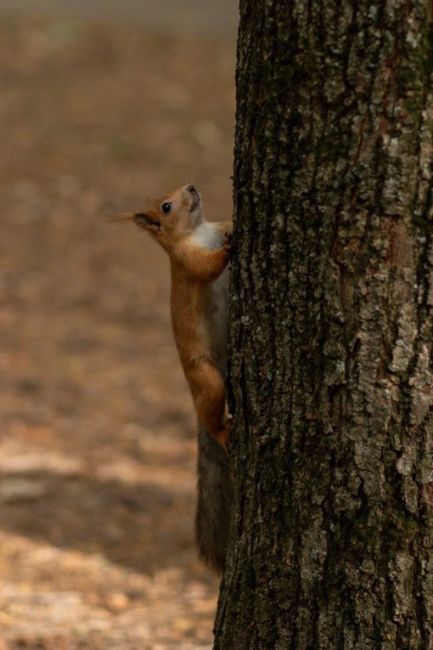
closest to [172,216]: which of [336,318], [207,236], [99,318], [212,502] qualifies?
[207,236]

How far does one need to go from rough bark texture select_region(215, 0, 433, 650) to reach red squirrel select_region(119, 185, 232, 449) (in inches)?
24.2

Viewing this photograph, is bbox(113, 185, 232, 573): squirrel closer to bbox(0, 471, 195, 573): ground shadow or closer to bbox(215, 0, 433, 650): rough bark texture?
bbox(215, 0, 433, 650): rough bark texture

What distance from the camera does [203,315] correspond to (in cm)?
392

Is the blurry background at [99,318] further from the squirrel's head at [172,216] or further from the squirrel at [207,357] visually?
the squirrel's head at [172,216]

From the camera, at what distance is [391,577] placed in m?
2.91

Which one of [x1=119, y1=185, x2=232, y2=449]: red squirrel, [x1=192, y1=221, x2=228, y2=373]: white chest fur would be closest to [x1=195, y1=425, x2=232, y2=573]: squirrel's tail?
[x1=119, y1=185, x2=232, y2=449]: red squirrel

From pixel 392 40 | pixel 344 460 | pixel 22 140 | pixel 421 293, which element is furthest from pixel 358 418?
pixel 22 140

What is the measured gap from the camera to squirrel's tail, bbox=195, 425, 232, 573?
3811 mm

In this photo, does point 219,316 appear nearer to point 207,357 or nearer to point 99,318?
point 207,357

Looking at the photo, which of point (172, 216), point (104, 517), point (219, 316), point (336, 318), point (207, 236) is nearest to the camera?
point (336, 318)

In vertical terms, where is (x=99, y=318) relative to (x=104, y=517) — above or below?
above

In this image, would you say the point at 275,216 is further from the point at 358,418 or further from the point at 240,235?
the point at 358,418

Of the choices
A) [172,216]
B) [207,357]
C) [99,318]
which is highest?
[99,318]

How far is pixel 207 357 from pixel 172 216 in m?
0.63
